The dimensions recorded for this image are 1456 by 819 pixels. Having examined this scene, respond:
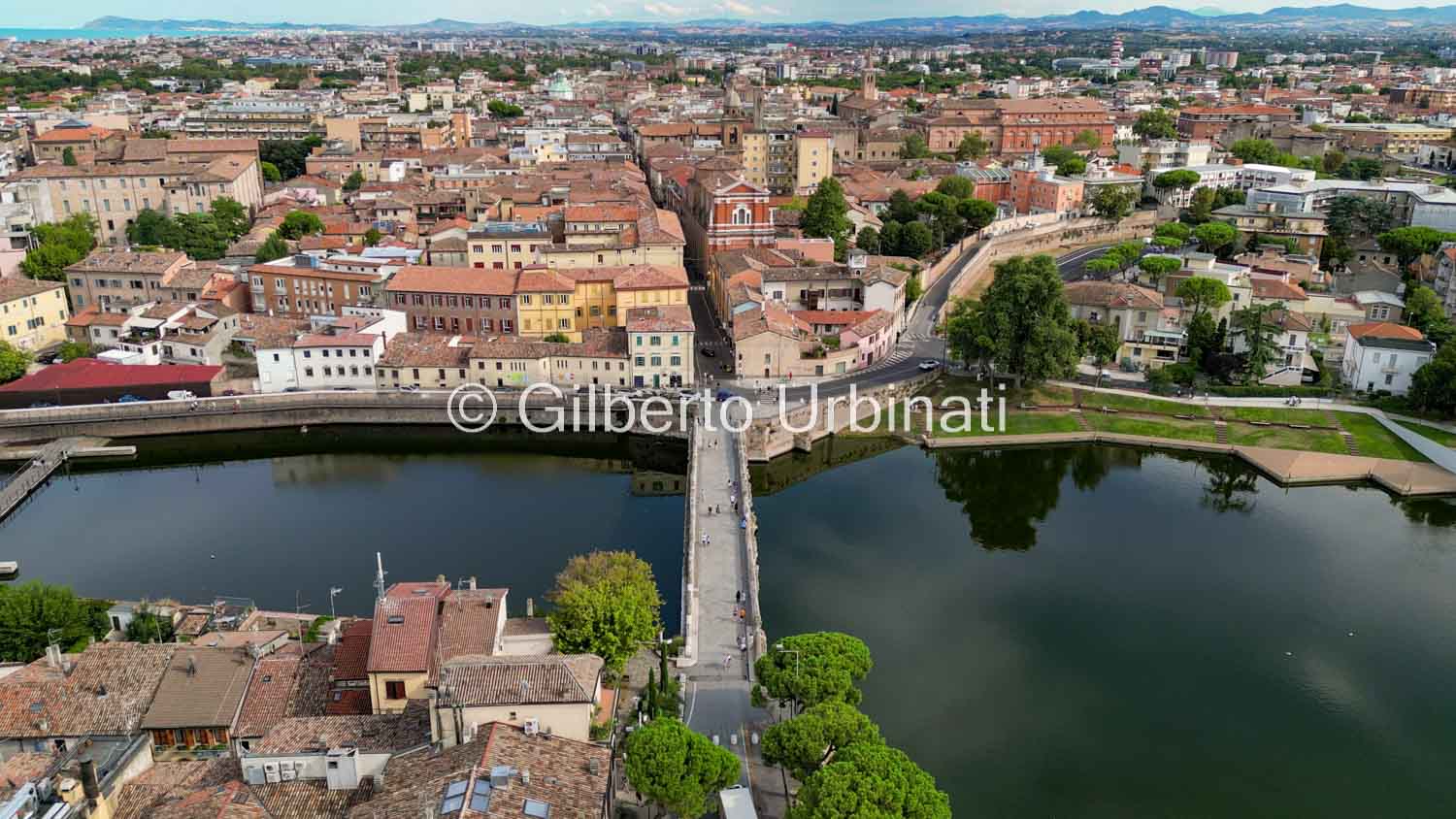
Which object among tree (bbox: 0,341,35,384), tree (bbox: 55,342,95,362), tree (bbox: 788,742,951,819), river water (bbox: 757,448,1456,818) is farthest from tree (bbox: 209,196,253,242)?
tree (bbox: 788,742,951,819)

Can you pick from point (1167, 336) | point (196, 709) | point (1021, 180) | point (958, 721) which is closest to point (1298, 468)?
point (1167, 336)

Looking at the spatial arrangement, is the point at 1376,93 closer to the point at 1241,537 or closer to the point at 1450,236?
the point at 1450,236

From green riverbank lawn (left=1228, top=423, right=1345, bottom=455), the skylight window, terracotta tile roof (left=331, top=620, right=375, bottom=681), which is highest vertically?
the skylight window

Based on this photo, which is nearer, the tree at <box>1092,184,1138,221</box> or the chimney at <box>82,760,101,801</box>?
the chimney at <box>82,760,101,801</box>

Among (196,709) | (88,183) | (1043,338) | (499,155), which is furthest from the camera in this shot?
(499,155)

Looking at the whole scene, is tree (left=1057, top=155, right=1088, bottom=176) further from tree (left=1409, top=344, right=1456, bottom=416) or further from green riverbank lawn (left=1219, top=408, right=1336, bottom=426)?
tree (left=1409, top=344, right=1456, bottom=416)

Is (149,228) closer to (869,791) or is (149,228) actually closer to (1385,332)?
(869,791)

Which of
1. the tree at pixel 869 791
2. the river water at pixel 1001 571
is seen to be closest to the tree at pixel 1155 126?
the river water at pixel 1001 571

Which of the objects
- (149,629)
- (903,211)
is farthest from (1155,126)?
(149,629)
